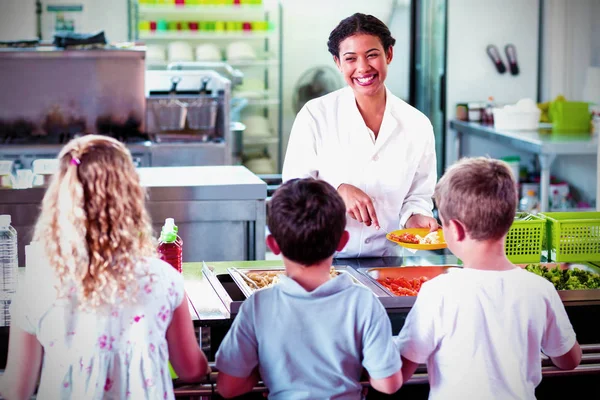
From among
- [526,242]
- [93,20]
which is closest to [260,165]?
[93,20]

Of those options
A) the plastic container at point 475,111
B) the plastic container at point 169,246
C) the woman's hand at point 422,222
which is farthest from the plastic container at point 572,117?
the plastic container at point 169,246

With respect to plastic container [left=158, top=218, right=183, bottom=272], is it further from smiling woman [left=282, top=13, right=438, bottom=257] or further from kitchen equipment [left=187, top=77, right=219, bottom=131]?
kitchen equipment [left=187, top=77, right=219, bottom=131]

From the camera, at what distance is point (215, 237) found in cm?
370

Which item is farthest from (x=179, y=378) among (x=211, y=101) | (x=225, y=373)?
(x=211, y=101)

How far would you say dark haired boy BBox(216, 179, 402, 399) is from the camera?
163cm

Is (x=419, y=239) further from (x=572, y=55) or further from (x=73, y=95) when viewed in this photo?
(x=572, y=55)

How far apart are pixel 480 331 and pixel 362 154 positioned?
4.08 feet

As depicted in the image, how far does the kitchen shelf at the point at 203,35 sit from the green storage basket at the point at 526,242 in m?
5.74

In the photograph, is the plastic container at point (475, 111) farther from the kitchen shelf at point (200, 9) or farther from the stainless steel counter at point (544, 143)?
the kitchen shelf at point (200, 9)

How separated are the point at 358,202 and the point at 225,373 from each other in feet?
3.10

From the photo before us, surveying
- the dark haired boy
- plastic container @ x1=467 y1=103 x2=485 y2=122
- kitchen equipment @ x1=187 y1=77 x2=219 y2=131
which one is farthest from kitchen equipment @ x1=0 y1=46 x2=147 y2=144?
the dark haired boy

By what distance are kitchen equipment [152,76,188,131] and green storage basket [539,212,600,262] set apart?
3.29 metres

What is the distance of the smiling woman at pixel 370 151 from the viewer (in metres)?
2.81

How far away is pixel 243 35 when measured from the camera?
795 centimetres
